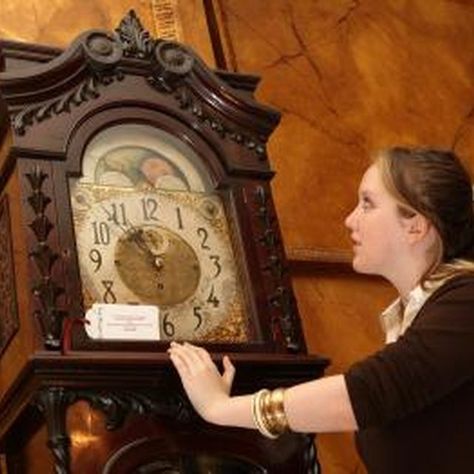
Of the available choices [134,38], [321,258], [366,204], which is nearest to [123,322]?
[366,204]

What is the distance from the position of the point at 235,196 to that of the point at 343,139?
818 millimetres

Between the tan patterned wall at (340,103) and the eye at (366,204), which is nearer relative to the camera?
the eye at (366,204)

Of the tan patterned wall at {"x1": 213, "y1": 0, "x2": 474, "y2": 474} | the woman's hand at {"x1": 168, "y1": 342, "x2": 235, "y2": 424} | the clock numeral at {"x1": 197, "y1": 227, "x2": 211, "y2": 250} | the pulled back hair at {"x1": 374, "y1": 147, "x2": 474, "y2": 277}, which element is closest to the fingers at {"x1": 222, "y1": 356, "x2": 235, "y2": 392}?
the woman's hand at {"x1": 168, "y1": 342, "x2": 235, "y2": 424}

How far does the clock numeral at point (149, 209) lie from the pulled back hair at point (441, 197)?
1.23 feet

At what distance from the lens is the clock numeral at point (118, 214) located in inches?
57.6

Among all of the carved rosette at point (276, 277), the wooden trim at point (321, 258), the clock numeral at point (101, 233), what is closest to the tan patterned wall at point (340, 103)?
the wooden trim at point (321, 258)

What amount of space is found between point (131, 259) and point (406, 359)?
485mm

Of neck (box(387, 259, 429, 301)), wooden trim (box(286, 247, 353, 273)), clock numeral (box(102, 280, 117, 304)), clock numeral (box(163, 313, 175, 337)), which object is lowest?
neck (box(387, 259, 429, 301))

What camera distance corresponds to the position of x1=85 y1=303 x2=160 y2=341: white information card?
53.1 inches

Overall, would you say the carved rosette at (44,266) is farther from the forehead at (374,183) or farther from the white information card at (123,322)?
the forehead at (374,183)

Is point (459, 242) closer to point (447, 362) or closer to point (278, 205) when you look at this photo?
point (447, 362)

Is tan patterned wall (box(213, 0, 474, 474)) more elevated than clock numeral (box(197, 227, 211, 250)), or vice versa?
tan patterned wall (box(213, 0, 474, 474))

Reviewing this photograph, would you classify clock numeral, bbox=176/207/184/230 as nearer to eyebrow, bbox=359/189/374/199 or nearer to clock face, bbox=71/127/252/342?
clock face, bbox=71/127/252/342

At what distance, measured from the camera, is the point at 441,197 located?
131 centimetres
